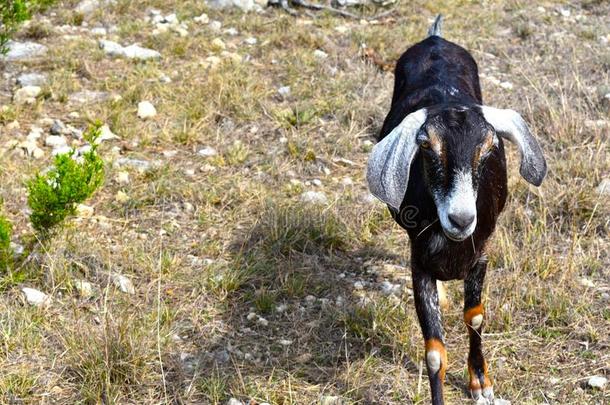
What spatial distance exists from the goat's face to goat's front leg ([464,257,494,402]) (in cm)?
73

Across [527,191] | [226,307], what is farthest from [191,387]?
[527,191]

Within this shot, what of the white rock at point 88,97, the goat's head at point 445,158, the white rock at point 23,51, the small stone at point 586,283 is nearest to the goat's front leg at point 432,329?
the goat's head at point 445,158

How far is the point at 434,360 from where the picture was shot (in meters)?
3.86

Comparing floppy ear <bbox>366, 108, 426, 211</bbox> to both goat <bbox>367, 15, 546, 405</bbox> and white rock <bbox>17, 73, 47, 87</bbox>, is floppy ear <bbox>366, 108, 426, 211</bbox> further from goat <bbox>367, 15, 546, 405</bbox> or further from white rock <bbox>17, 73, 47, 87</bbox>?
white rock <bbox>17, 73, 47, 87</bbox>

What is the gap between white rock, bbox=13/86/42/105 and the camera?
6.73 m

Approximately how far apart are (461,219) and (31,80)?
4826 millimetres

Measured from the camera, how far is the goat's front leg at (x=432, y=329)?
3.87 meters

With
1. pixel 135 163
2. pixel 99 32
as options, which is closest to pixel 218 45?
pixel 99 32

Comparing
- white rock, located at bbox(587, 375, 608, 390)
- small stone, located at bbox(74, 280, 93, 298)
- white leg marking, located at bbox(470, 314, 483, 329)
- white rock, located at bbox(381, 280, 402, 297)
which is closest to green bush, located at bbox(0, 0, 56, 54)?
small stone, located at bbox(74, 280, 93, 298)

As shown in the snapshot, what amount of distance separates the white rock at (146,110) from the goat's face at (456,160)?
11.8ft

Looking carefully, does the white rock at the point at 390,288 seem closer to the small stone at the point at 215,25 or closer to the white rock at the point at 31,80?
the white rock at the point at 31,80

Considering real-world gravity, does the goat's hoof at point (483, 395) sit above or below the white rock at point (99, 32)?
above

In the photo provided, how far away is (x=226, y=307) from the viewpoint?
4.89 meters

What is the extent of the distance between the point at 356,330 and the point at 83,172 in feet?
5.71
